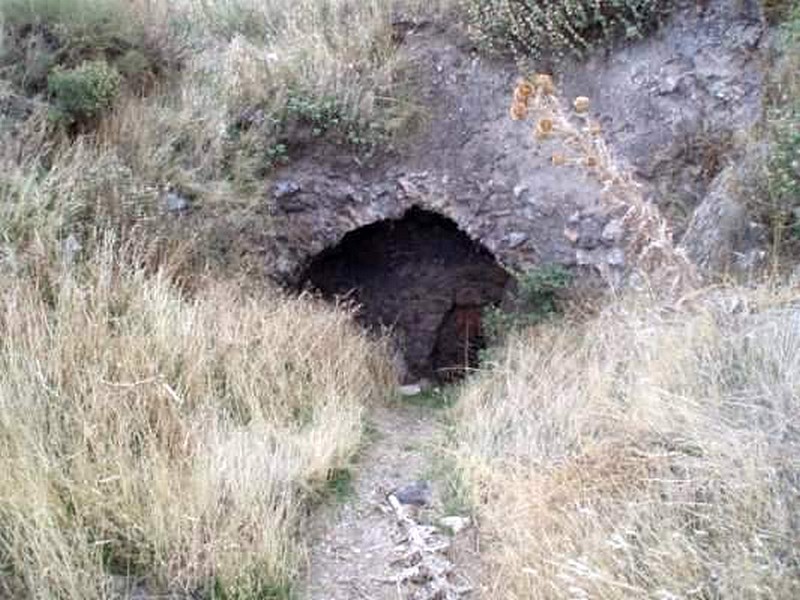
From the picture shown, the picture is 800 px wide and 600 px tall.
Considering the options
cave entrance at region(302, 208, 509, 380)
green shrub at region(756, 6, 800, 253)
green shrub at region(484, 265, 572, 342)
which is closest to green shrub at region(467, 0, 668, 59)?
green shrub at region(756, 6, 800, 253)

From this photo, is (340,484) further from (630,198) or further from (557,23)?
(557,23)

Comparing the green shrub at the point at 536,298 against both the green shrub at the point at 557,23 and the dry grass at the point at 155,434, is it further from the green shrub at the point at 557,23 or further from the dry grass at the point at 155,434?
the green shrub at the point at 557,23

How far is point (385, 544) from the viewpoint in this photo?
144 inches

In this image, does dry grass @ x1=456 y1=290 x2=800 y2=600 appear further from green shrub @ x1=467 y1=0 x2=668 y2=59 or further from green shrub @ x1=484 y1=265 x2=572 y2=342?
green shrub @ x1=467 y1=0 x2=668 y2=59

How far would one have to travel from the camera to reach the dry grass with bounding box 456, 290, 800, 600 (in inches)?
103

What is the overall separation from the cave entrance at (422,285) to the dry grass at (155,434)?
8.08ft

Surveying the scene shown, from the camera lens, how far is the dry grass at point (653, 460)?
2613 millimetres

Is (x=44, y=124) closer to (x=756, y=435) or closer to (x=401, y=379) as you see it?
(x=401, y=379)

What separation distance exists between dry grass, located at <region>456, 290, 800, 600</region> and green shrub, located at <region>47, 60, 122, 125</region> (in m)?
3.60

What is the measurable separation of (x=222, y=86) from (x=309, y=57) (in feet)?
2.65

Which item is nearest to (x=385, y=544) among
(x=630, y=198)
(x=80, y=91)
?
(x=630, y=198)

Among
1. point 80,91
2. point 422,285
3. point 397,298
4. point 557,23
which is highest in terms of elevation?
point 557,23

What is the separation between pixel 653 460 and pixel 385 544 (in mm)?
1240

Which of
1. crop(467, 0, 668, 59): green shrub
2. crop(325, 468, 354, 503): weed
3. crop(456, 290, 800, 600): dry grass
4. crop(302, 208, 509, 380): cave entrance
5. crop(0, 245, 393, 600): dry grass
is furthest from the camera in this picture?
crop(302, 208, 509, 380): cave entrance
